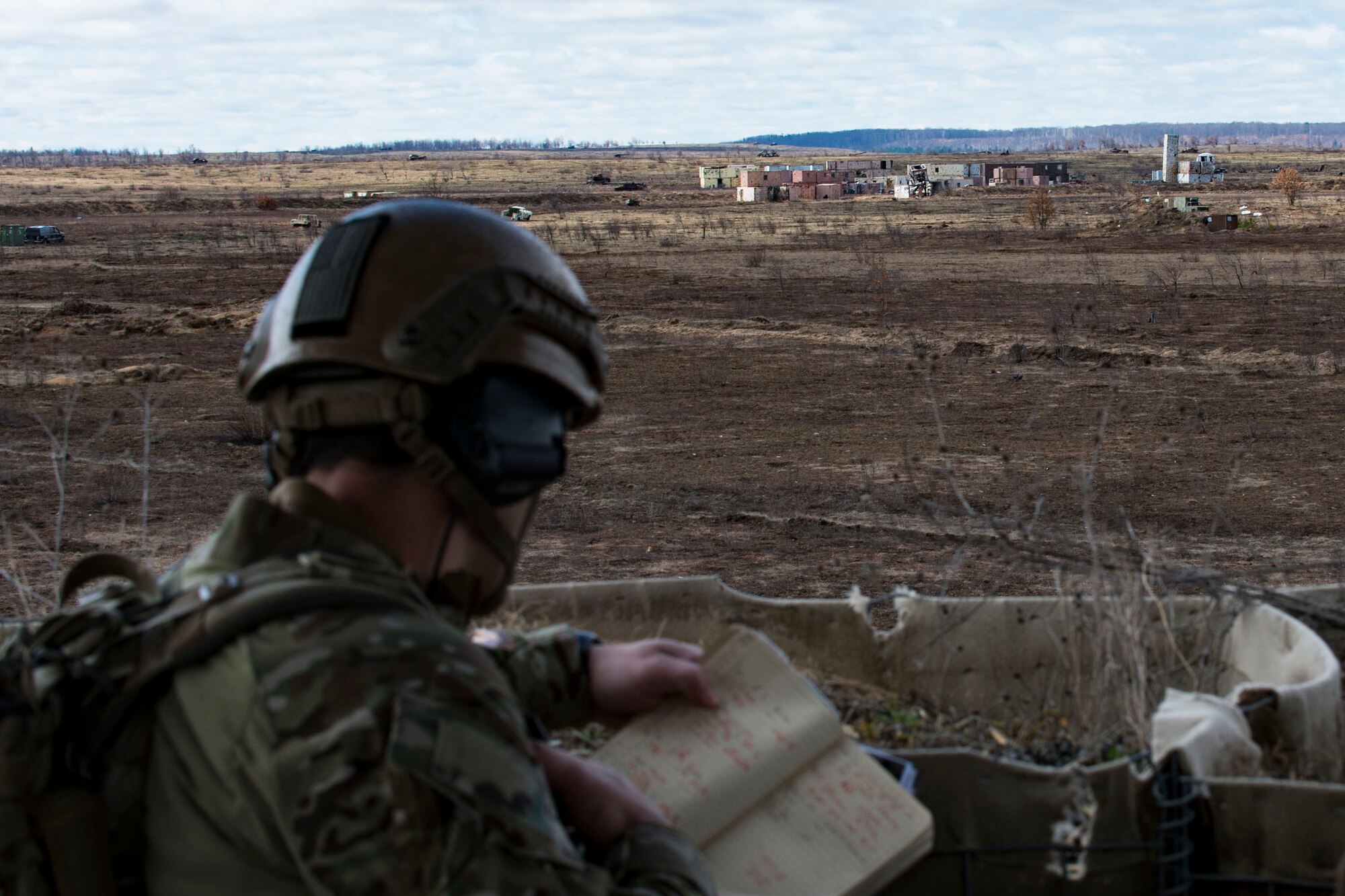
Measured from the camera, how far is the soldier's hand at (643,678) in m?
2.03

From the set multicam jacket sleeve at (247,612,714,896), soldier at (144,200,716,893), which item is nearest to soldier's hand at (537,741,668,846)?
soldier at (144,200,716,893)

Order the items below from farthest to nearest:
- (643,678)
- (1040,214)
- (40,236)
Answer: (40,236) < (1040,214) < (643,678)

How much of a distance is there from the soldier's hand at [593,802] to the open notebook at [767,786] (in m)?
0.38

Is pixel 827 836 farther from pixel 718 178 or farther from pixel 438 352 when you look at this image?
pixel 718 178

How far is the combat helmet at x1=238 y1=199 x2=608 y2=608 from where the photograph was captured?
164 centimetres

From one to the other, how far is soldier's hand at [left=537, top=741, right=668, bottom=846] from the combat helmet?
0.91 feet

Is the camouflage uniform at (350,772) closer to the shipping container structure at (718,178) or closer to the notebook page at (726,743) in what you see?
the notebook page at (726,743)

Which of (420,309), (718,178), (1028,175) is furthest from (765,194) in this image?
(420,309)

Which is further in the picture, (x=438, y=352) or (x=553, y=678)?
(x=553, y=678)

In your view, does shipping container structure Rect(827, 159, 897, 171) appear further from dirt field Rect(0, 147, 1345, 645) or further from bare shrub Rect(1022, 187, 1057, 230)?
dirt field Rect(0, 147, 1345, 645)

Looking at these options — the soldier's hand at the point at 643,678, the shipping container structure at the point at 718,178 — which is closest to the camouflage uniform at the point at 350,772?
the soldier's hand at the point at 643,678

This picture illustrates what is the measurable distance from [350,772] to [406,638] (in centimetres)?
16

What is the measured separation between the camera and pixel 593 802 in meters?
1.65

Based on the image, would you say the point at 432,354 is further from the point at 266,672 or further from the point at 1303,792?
the point at 1303,792
